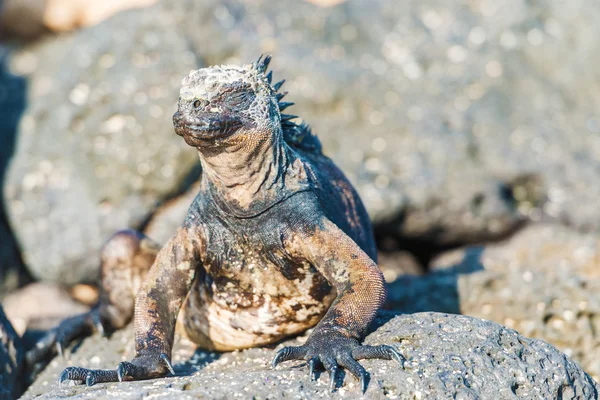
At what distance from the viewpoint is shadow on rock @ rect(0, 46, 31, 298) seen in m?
7.26

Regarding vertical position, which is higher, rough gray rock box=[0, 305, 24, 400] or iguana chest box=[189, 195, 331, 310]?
iguana chest box=[189, 195, 331, 310]

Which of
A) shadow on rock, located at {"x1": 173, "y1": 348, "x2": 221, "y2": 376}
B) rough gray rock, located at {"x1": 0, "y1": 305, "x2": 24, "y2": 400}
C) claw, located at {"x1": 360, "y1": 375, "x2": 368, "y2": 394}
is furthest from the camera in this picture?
rough gray rock, located at {"x1": 0, "y1": 305, "x2": 24, "y2": 400}

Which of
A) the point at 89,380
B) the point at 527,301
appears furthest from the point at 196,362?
the point at 527,301

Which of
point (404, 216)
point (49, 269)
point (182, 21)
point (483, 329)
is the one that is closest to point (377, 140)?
point (404, 216)

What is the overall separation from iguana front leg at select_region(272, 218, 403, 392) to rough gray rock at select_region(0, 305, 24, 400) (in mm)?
2031

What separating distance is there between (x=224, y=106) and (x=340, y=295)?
1.11m

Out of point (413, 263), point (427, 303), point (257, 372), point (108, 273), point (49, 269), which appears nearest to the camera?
point (257, 372)

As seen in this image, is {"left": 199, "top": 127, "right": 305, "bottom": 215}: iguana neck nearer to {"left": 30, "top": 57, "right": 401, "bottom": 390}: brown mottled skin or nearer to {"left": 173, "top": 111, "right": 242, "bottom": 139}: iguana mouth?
{"left": 30, "top": 57, "right": 401, "bottom": 390}: brown mottled skin

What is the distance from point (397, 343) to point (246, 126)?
4.25 ft

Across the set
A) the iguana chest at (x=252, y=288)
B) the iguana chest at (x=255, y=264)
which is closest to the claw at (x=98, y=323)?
the iguana chest at (x=252, y=288)

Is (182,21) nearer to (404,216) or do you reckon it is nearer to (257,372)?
(404,216)

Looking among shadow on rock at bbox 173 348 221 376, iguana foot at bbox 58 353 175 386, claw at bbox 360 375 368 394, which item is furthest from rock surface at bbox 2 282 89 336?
claw at bbox 360 375 368 394

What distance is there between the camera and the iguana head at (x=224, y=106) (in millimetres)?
3467

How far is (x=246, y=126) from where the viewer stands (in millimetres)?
3604
